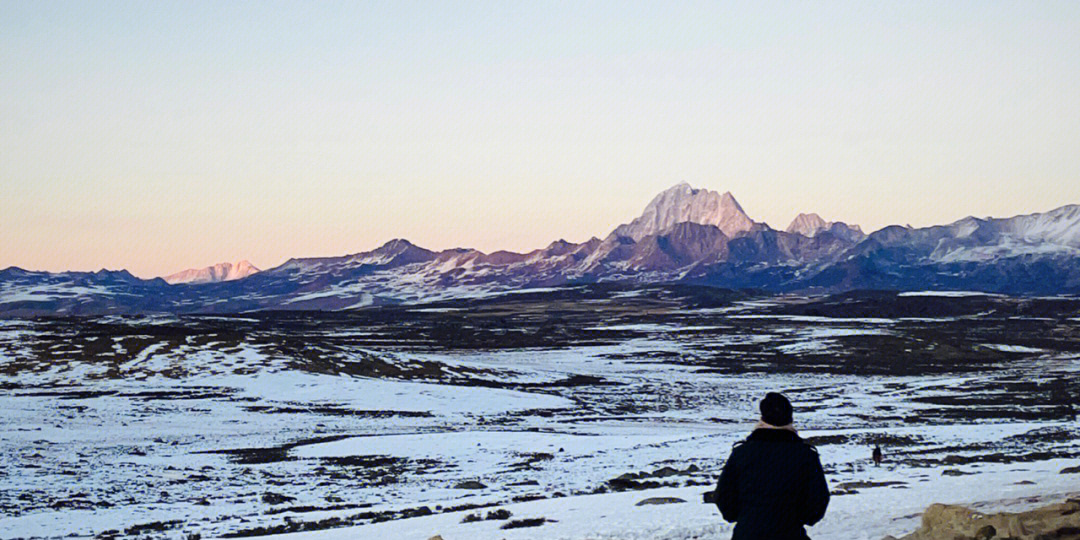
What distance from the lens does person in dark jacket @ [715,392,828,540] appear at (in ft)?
25.5

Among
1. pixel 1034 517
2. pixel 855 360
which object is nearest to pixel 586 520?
pixel 1034 517

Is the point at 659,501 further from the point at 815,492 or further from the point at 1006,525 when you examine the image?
the point at 815,492

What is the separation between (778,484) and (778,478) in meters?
0.05

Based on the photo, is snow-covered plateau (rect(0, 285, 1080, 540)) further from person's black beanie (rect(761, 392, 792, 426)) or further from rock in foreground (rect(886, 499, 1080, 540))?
person's black beanie (rect(761, 392, 792, 426))

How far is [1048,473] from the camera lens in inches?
968

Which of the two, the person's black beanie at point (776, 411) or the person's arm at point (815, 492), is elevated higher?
the person's black beanie at point (776, 411)

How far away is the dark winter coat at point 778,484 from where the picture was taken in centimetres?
779

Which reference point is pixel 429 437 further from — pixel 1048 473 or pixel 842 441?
pixel 1048 473

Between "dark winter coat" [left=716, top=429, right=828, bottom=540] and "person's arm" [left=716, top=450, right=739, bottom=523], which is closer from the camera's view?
"dark winter coat" [left=716, top=429, right=828, bottom=540]

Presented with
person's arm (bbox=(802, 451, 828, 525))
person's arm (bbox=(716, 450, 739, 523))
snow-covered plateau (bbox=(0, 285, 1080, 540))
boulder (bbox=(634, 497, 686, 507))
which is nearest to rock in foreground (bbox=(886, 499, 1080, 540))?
snow-covered plateau (bbox=(0, 285, 1080, 540))

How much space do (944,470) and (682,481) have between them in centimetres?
695

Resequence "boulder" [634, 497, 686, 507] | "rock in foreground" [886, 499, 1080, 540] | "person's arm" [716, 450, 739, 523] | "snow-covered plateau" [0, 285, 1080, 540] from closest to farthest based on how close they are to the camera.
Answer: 1. "person's arm" [716, 450, 739, 523]
2. "rock in foreground" [886, 499, 1080, 540]
3. "boulder" [634, 497, 686, 507]
4. "snow-covered plateau" [0, 285, 1080, 540]

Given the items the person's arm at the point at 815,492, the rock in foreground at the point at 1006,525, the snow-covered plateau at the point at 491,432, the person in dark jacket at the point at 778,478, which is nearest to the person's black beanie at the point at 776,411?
the person in dark jacket at the point at 778,478

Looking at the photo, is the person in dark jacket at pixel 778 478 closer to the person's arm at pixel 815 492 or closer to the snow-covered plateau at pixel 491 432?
the person's arm at pixel 815 492
